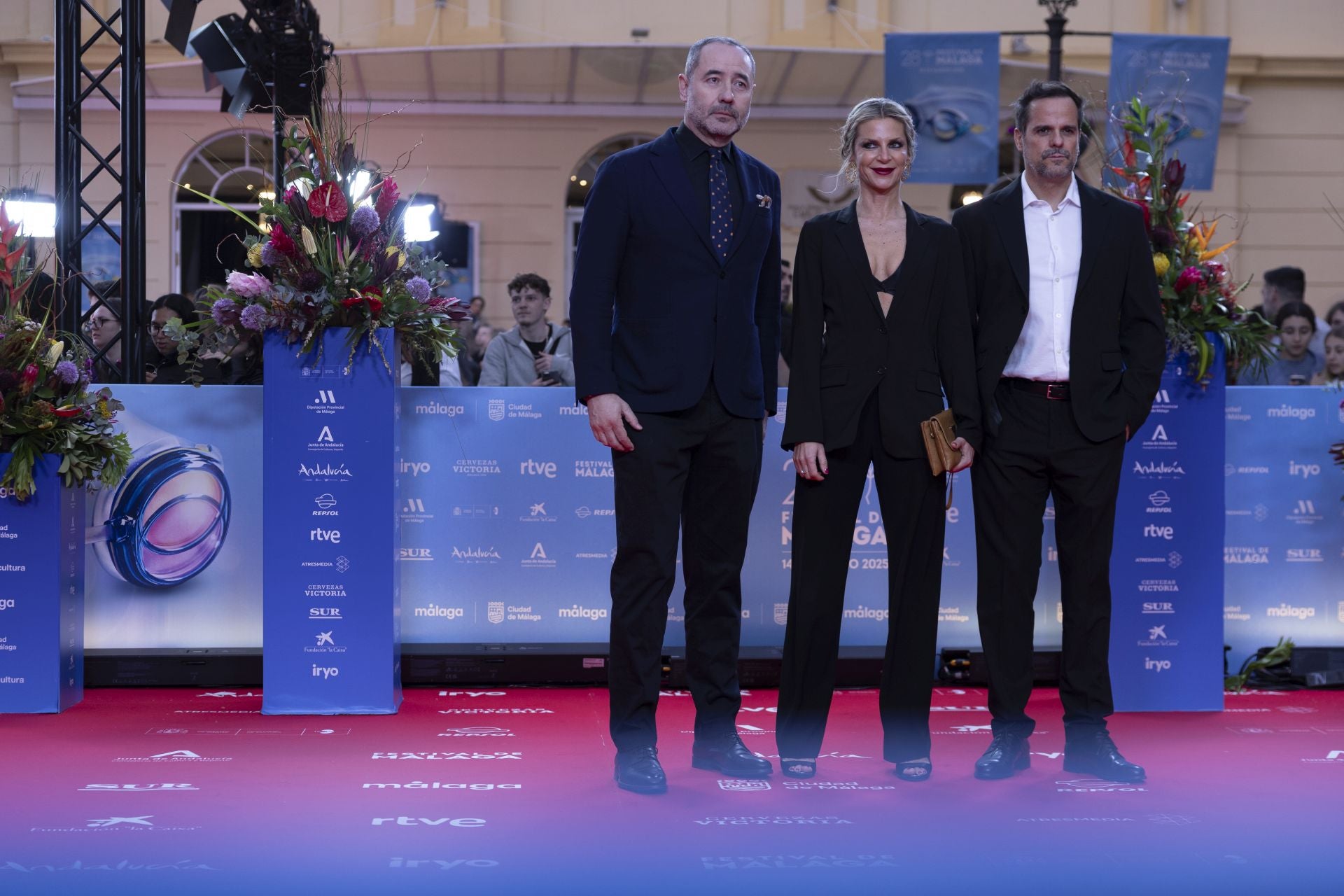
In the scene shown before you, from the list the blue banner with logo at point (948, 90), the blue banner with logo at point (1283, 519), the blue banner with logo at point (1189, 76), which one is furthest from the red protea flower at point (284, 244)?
the blue banner with logo at point (1189, 76)

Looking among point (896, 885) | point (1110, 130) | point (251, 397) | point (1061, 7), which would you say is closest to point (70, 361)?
point (251, 397)

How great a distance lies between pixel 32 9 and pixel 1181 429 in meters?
12.0

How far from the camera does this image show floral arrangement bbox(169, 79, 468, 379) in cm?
441

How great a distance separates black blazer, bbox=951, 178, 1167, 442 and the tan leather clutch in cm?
25

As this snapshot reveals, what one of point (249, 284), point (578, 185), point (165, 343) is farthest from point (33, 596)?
point (578, 185)

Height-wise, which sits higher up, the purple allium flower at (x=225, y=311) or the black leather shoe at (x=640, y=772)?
the purple allium flower at (x=225, y=311)

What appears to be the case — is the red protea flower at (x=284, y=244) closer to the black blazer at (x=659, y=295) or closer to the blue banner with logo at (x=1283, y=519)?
the black blazer at (x=659, y=295)

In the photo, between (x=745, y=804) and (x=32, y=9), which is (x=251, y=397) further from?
(x=32, y=9)

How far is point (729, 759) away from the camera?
355 centimetres

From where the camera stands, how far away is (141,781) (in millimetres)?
3547

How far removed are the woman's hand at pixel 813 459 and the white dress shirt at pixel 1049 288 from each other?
0.62m

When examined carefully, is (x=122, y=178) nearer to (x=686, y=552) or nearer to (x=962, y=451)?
(x=686, y=552)

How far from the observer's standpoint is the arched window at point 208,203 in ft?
42.0

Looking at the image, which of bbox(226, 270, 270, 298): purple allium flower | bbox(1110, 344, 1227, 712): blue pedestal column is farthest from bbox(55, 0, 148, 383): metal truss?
bbox(1110, 344, 1227, 712): blue pedestal column
